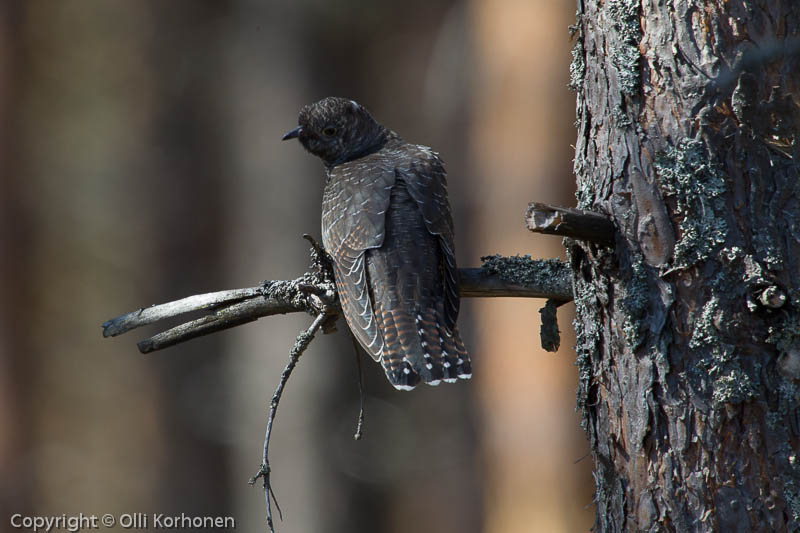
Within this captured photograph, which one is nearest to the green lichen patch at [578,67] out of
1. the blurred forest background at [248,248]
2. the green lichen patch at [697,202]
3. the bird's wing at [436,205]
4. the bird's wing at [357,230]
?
the green lichen patch at [697,202]

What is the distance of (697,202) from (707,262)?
18cm

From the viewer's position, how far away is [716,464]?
7.19 ft

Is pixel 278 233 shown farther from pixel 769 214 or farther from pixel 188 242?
pixel 769 214

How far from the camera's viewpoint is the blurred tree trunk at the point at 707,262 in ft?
7.10

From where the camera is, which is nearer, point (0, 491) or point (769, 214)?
point (769, 214)

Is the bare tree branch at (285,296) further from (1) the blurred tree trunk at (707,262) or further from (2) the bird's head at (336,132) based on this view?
(2) the bird's head at (336,132)

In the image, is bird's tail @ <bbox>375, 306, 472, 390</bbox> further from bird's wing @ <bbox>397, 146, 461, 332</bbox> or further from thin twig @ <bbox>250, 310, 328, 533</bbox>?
thin twig @ <bbox>250, 310, 328, 533</bbox>

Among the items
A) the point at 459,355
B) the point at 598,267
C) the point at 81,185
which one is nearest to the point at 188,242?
the point at 81,185

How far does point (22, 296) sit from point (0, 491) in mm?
2570

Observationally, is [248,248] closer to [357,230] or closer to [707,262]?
[357,230]

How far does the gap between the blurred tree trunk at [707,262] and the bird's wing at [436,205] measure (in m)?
1.24

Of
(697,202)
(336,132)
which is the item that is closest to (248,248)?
(336,132)

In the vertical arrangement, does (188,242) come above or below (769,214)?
above

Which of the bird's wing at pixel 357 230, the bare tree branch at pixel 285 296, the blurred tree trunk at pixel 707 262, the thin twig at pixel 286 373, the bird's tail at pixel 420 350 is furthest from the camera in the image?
the bird's wing at pixel 357 230
